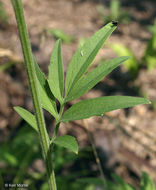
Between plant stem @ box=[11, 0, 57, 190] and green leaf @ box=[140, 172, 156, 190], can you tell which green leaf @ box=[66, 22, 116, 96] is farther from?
green leaf @ box=[140, 172, 156, 190]

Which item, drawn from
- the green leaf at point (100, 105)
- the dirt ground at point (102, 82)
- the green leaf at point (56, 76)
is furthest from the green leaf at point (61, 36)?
the green leaf at point (100, 105)

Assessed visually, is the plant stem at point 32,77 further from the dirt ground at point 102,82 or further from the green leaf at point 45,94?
the dirt ground at point 102,82

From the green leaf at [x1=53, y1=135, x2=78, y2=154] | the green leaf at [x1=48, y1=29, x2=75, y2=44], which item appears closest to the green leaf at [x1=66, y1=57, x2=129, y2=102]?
the green leaf at [x1=53, y1=135, x2=78, y2=154]

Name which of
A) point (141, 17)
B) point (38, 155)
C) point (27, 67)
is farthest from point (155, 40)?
point (27, 67)

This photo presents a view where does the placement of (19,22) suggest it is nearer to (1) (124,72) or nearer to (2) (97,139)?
(2) (97,139)

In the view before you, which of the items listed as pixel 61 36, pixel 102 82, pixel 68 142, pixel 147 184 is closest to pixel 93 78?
pixel 68 142
